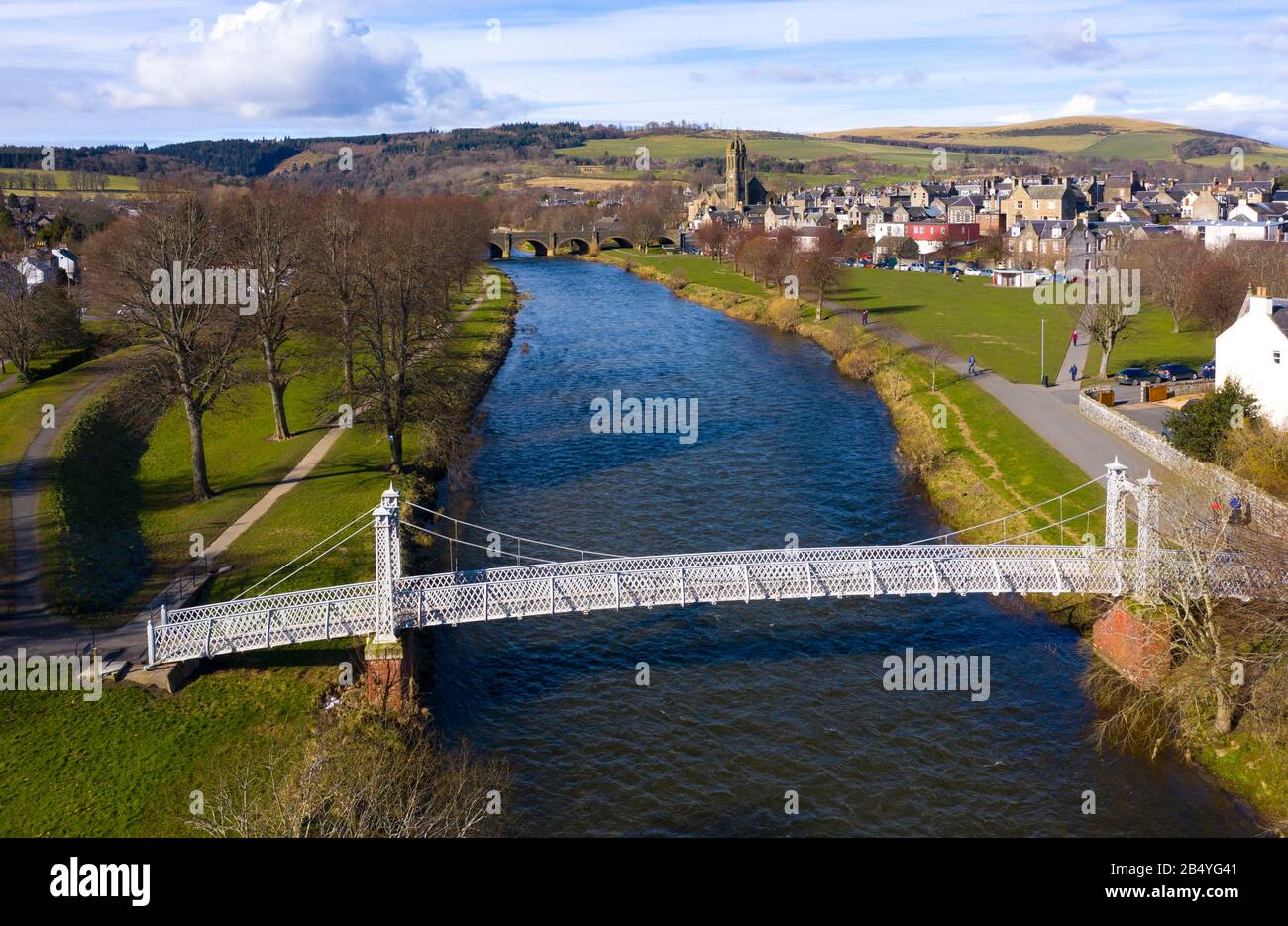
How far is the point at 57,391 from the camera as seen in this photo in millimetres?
52594

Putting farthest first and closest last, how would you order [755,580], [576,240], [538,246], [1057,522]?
[538,246] < [576,240] < [1057,522] < [755,580]

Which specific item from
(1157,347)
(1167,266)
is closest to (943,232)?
(1167,266)

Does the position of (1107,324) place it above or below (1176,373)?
above

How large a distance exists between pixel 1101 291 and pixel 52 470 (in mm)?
Answer: 50152

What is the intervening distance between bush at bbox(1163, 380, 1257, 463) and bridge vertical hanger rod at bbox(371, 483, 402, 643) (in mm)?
27690

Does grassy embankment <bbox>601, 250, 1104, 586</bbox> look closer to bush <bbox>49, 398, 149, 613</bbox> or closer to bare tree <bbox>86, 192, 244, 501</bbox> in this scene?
bush <bbox>49, 398, 149, 613</bbox>

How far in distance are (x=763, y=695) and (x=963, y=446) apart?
915 inches

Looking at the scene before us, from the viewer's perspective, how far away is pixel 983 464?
4350 cm

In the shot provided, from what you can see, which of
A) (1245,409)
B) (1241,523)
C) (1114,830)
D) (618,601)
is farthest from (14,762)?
(1245,409)

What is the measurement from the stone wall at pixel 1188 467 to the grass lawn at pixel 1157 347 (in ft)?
35.5

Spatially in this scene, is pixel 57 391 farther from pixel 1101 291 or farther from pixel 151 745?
pixel 1101 291

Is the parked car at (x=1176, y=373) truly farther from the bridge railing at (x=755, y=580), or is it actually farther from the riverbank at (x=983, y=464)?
the bridge railing at (x=755, y=580)

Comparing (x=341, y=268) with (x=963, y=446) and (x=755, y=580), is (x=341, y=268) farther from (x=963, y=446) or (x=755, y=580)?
(x=755, y=580)

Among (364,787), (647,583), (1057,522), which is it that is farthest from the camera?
(1057,522)
